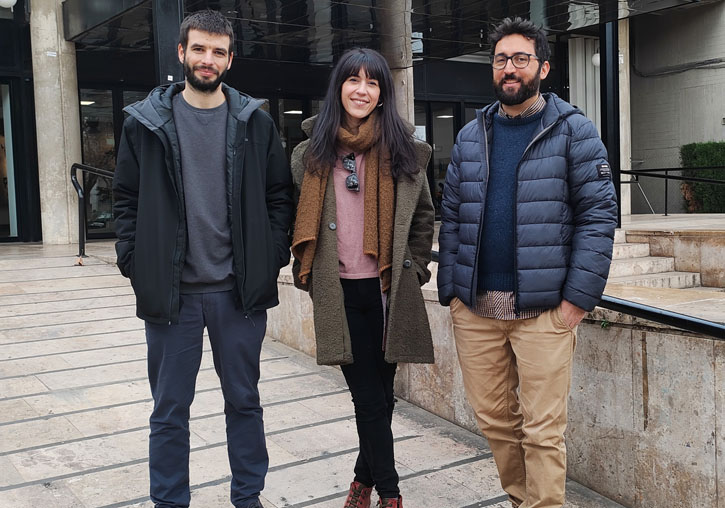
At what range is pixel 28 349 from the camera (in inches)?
215

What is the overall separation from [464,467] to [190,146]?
79.5 inches

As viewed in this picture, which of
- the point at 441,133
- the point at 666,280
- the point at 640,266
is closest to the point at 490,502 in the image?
the point at 666,280

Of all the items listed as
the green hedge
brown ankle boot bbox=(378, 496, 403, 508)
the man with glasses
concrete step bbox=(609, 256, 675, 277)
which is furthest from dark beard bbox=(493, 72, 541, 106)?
the green hedge

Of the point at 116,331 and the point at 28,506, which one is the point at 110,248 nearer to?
the point at 116,331

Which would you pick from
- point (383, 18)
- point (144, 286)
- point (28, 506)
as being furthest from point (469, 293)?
point (383, 18)

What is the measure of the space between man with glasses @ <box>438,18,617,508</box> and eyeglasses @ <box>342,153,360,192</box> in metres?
0.38

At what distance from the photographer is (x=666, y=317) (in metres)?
2.95

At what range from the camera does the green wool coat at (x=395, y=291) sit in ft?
9.25

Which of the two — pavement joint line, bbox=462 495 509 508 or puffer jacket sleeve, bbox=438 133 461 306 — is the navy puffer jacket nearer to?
puffer jacket sleeve, bbox=438 133 461 306

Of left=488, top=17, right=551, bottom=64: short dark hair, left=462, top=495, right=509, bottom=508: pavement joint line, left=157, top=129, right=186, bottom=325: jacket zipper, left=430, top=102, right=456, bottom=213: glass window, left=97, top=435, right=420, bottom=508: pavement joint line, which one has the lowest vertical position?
left=462, top=495, right=509, bottom=508: pavement joint line

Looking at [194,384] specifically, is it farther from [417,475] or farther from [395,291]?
[417,475]

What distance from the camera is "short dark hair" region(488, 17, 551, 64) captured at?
8.79 ft

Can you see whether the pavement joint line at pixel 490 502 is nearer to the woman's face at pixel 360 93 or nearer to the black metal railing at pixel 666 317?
the black metal railing at pixel 666 317

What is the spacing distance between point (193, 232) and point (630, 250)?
20.1ft
